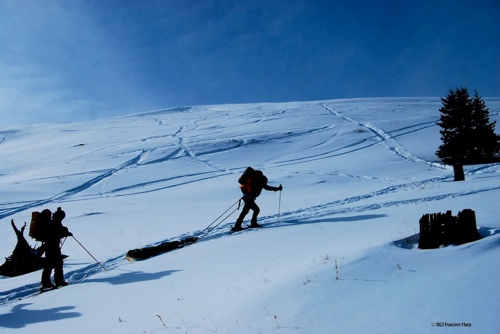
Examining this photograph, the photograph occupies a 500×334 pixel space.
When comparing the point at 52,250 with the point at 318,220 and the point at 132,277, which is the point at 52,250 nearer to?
the point at 132,277

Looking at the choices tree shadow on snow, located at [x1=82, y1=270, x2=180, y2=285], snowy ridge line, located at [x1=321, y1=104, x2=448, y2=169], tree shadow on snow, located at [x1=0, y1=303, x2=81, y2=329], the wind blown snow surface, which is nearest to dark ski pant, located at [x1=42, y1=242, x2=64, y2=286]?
the wind blown snow surface

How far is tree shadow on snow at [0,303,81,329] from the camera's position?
5.43 m

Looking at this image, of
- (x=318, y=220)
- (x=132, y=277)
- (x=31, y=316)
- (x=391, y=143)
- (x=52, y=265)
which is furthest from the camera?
(x=391, y=143)

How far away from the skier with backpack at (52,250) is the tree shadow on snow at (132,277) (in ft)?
2.28

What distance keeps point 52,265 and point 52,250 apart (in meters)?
0.38

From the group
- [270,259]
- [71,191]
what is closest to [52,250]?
[270,259]

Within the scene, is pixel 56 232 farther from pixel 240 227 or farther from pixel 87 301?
pixel 240 227

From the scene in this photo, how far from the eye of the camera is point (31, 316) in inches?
227

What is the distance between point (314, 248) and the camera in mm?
6613

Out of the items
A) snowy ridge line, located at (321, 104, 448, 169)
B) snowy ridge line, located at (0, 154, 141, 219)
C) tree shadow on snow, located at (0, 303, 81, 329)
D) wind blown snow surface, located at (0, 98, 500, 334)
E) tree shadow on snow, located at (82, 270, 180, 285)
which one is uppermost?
snowy ridge line, located at (321, 104, 448, 169)

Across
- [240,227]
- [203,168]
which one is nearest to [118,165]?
[203,168]

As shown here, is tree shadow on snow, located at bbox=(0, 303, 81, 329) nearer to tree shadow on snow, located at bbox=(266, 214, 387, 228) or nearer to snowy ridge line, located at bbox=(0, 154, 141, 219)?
tree shadow on snow, located at bbox=(266, 214, 387, 228)

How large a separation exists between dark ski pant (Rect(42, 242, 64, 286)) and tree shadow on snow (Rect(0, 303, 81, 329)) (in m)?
1.33

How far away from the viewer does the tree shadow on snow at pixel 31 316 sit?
5.43m
